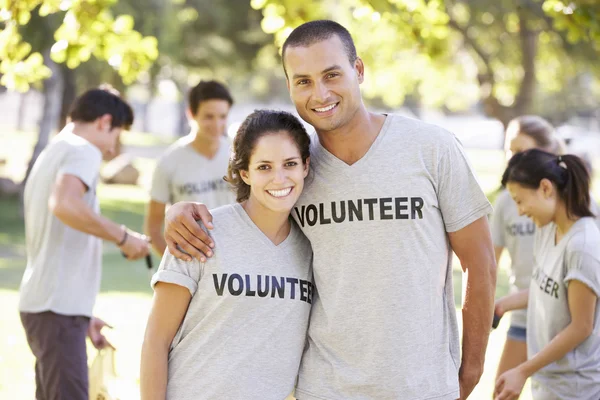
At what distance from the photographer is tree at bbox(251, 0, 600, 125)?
228 inches

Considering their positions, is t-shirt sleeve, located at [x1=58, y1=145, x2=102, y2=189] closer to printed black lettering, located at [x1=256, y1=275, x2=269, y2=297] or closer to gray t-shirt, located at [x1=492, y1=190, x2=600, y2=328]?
printed black lettering, located at [x1=256, y1=275, x2=269, y2=297]

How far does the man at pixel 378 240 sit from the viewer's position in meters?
3.04

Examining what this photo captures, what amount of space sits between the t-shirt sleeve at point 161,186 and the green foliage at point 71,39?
2.38ft

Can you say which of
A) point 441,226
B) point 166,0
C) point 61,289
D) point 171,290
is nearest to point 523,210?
point 441,226

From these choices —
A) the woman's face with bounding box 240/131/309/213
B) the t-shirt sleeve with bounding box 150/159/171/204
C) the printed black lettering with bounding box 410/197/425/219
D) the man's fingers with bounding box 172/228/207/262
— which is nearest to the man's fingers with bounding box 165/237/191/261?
the man's fingers with bounding box 172/228/207/262

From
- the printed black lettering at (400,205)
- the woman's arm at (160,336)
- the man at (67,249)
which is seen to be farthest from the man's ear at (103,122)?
the printed black lettering at (400,205)

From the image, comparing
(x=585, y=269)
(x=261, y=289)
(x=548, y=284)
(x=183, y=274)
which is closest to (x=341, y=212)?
(x=261, y=289)

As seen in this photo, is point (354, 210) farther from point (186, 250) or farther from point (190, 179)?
point (190, 179)

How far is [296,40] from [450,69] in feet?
70.8

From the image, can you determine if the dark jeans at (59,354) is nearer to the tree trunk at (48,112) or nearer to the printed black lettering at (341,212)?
the printed black lettering at (341,212)

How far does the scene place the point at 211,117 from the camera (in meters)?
6.55

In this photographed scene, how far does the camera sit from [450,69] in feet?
79.2

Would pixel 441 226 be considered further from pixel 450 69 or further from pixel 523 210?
pixel 450 69

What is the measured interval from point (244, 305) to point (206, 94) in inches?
147
